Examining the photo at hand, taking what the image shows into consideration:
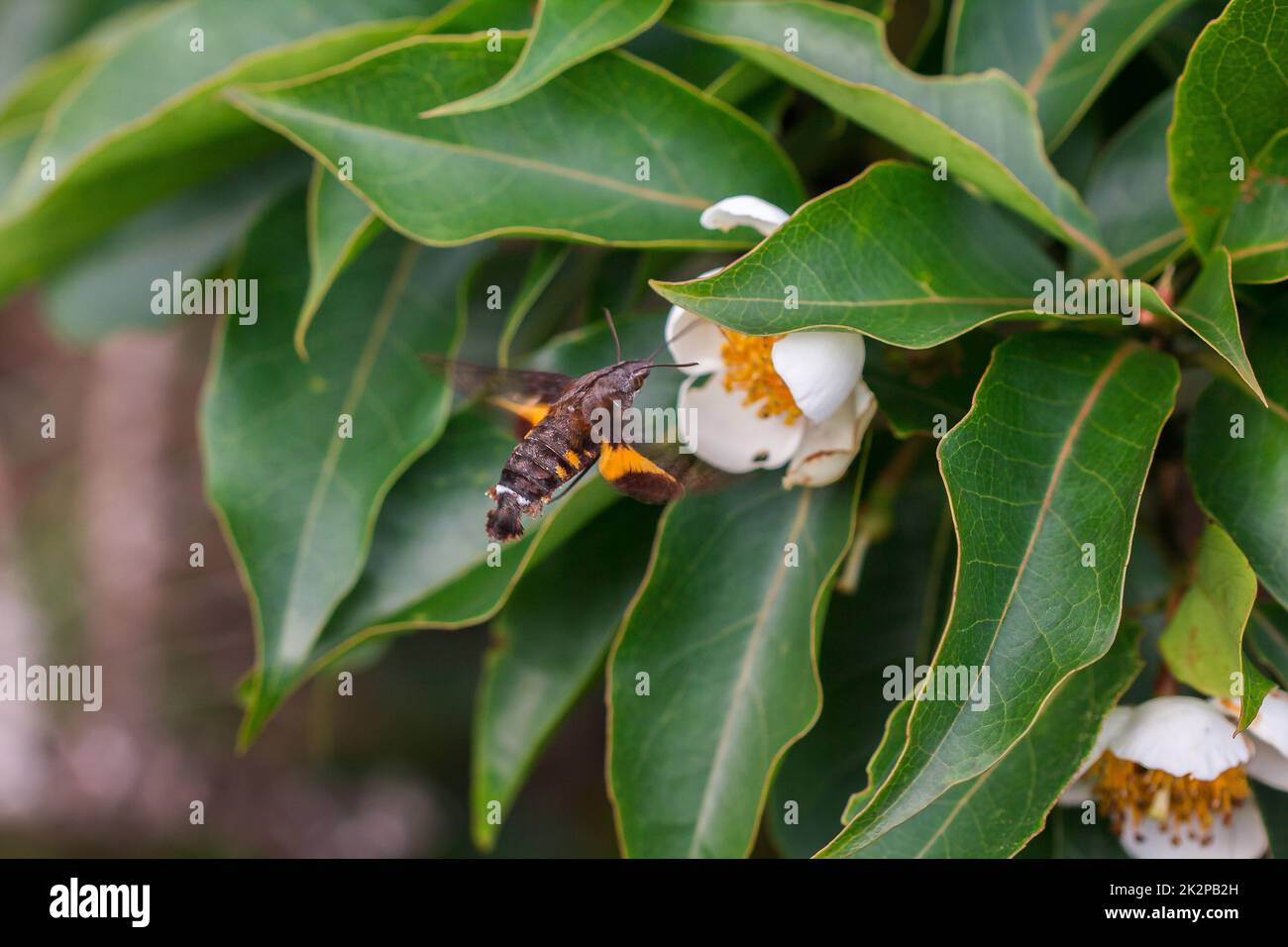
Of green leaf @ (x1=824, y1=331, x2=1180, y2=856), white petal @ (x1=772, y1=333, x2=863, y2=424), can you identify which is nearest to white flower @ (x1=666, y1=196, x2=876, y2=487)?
white petal @ (x1=772, y1=333, x2=863, y2=424)

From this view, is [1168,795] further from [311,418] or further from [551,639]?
[311,418]

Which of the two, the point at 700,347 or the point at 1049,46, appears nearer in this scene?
the point at 700,347

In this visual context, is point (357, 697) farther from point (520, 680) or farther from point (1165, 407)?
point (1165, 407)

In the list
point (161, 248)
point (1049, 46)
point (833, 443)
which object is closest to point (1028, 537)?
point (833, 443)

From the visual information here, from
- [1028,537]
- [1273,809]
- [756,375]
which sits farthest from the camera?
[1273,809]

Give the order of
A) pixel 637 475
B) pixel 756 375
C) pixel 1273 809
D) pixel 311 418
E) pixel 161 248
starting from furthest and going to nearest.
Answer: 1. pixel 161 248
2. pixel 311 418
3. pixel 1273 809
4. pixel 756 375
5. pixel 637 475

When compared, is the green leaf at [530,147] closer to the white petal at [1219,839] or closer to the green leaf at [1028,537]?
the green leaf at [1028,537]
